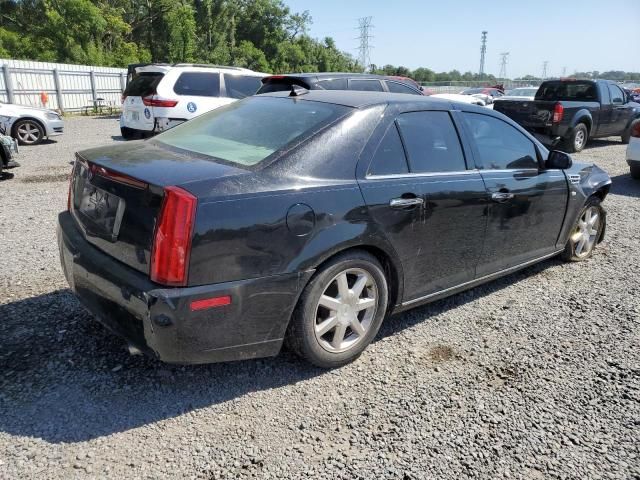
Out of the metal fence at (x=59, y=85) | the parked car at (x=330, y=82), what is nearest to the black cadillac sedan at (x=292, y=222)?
the parked car at (x=330, y=82)

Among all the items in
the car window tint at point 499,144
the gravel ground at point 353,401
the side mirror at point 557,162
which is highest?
the car window tint at point 499,144

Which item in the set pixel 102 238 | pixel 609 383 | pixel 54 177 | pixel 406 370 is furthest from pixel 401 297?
pixel 54 177

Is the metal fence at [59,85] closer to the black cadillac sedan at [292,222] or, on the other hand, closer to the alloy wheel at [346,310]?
the black cadillac sedan at [292,222]

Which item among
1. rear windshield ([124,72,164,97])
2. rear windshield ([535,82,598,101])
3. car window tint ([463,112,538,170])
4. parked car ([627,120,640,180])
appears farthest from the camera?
rear windshield ([535,82,598,101])

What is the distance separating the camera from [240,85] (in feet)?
37.3

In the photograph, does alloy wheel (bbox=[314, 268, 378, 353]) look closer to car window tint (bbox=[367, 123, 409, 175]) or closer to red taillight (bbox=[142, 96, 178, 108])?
car window tint (bbox=[367, 123, 409, 175])

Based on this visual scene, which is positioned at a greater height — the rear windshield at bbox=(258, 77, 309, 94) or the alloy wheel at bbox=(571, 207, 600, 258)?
the rear windshield at bbox=(258, 77, 309, 94)

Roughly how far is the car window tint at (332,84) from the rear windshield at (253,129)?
4068mm

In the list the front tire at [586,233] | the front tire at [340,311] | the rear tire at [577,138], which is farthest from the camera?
the rear tire at [577,138]

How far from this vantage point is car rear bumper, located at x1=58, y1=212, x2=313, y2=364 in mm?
2420

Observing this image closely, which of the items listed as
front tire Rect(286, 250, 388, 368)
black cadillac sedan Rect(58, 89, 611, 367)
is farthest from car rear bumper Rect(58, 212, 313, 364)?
front tire Rect(286, 250, 388, 368)

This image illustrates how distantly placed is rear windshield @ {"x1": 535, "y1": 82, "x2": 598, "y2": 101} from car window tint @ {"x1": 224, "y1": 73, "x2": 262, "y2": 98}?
26.0ft

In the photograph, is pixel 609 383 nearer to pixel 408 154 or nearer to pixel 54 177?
pixel 408 154

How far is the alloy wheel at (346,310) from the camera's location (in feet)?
9.73
